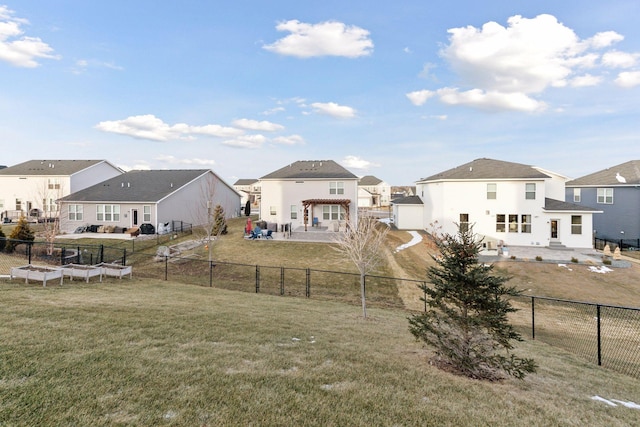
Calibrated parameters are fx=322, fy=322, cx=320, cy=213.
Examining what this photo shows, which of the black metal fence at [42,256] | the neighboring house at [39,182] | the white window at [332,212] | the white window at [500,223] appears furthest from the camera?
the neighboring house at [39,182]

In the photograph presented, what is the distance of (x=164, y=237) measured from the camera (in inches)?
1090

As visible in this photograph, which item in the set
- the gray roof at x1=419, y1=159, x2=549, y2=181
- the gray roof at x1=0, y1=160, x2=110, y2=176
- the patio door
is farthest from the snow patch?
the gray roof at x1=0, y1=160, x2=110, y2=176

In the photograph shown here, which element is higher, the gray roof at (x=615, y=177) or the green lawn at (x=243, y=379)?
the gray roof at (x=615, y=177)

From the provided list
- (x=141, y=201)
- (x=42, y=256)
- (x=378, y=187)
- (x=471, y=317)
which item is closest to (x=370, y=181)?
(x=378, y=187)

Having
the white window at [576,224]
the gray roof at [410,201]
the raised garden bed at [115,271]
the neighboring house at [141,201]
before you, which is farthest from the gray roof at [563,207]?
the raised garden bed at [115,271]

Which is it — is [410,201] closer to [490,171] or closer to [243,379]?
[490,171]

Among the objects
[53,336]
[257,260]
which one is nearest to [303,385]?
[53,336]

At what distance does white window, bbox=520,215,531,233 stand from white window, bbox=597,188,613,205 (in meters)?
12.7

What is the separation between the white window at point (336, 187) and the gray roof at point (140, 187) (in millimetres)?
15192

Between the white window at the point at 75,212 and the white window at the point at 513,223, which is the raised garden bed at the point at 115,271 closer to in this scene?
the white window at the point at 75,212

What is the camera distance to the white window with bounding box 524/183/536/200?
27.0 meters

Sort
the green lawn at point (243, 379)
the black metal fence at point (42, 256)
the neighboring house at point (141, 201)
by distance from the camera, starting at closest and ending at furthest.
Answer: the green lawn at point (243, 379), the black metal fence at point (42, 256), the neighboring house at point (141, 201)

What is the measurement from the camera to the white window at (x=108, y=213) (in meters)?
30.5

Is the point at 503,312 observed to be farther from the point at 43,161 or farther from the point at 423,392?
the point at 43,161
